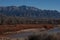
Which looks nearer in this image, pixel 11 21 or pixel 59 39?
pixel 59 39

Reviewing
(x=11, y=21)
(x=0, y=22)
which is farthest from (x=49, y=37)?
(x=11, y=21)

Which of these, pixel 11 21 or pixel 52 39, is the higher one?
pixel 52 39

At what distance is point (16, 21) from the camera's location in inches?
3999

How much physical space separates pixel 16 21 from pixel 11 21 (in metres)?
3.66

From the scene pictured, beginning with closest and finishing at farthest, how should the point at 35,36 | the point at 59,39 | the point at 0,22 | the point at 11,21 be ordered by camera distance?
the point at 59,39
the point at 35,36
the point at 0,22
the point at 11,21

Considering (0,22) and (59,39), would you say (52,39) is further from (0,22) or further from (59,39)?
(0,22)

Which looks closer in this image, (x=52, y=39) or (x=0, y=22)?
(x=52, y=39)

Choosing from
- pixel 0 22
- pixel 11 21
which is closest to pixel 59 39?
pixel 0 22

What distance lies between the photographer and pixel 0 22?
84.7m

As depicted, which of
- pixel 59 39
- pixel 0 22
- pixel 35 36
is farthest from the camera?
pixel 0 22

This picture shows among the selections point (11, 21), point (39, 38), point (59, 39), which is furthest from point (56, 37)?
point (11, 21)

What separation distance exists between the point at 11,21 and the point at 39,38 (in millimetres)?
79083

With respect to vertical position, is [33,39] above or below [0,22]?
above

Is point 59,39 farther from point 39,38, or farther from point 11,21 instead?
point 11,21
